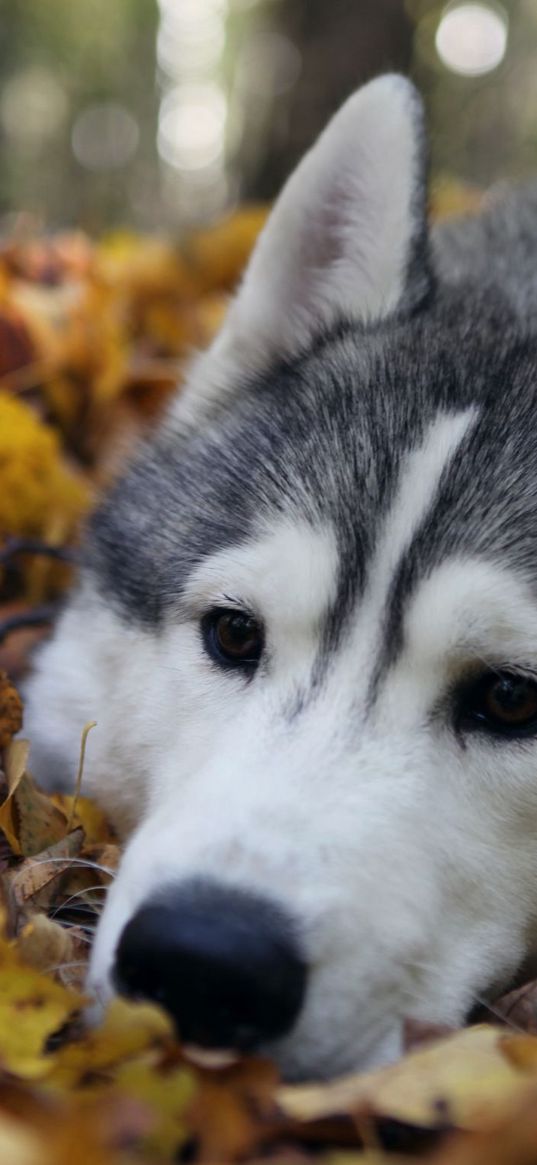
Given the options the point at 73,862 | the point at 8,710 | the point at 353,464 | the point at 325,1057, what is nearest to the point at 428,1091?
the point at 325,1057

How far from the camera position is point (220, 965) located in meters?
1.51

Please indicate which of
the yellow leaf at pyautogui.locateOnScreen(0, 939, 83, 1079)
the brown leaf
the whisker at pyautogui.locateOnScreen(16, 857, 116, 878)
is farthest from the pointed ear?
the yellow leaf at pyautogui.locateOnScreen(0, 939, 83, 1079)

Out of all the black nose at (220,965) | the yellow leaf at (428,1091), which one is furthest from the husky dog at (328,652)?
the yellow leaf at (428,1091)

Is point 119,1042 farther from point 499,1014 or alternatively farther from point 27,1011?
point 499,1014

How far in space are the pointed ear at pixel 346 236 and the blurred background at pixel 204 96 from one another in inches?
15.0

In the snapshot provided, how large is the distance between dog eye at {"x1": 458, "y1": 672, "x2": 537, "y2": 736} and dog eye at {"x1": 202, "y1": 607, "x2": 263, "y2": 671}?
42 centimetres

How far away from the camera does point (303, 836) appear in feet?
5.58

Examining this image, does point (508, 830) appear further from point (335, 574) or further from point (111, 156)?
point (111, 156)

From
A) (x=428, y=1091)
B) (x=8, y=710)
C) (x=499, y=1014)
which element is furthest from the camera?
(x=8, y=710)

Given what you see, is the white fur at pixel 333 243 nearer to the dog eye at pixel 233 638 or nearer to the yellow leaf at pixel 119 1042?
the dog eye at pixel 233 638

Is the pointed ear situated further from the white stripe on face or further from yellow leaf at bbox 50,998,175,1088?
yellow leaf at bbox 50,998,175,1088

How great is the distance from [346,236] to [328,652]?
3.96 ft

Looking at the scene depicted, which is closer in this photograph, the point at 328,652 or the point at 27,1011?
the point at 27,1011

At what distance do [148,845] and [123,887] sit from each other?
7 centimetres
